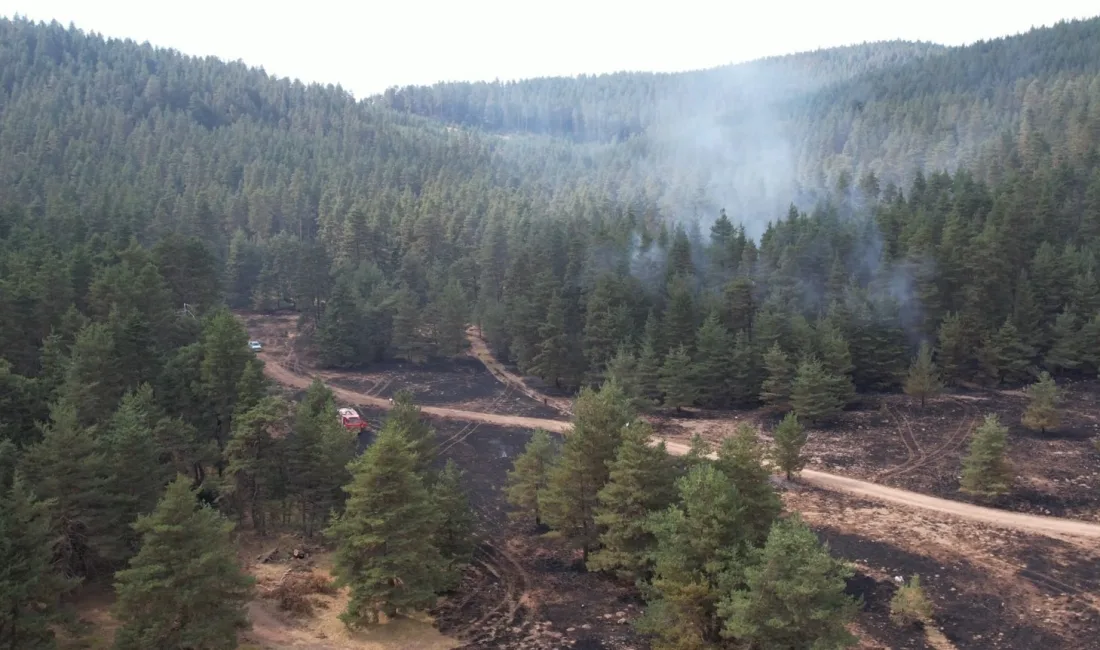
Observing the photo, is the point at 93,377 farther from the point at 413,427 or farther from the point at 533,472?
the point at 533,472

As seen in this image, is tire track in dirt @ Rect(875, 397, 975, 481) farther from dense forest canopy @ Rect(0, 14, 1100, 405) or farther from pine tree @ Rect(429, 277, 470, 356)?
pine tree @ Rect(429, 277, 470, 356)

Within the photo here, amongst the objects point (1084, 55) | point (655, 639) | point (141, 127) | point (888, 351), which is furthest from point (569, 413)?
point (1084, 55)

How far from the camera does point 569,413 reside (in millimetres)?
63688

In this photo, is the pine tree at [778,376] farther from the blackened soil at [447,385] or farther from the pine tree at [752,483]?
the pine tree at [752,483]

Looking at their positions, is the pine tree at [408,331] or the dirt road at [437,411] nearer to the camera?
the dirt road at [437,411]

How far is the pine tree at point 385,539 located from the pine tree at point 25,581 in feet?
29.5

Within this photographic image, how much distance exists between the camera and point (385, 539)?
28.4 metres

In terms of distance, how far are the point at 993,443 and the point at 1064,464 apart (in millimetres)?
8883

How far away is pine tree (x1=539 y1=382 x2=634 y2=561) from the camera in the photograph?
34.9 metres

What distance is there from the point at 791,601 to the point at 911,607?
422 inches

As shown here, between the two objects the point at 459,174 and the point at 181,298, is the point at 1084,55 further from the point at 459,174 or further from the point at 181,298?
the point at 181,298

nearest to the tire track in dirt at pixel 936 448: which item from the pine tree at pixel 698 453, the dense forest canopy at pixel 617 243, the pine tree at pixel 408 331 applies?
the dense forest canopy at pixel 617 243

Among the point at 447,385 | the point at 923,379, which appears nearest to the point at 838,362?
the point at 923,379

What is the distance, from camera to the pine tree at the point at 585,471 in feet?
115
